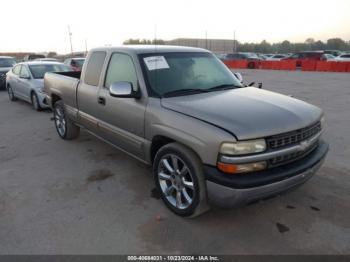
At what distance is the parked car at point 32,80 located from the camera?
9.13 metres

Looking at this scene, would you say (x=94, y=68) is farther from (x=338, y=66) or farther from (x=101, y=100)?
(x=338, y=66)

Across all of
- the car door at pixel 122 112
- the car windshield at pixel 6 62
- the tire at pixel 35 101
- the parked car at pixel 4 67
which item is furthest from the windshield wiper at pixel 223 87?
the car windshield at pixel 6 62

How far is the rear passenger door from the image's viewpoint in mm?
4523

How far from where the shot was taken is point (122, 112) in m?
3.92

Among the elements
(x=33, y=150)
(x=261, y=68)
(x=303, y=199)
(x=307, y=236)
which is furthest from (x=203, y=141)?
(x=261, y=68)

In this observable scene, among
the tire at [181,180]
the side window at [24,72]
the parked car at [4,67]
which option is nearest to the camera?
the tire at [181,180]

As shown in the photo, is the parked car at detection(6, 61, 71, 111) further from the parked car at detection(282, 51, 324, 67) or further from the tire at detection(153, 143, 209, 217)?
the parked car at detection(282, 51, 324, 67)

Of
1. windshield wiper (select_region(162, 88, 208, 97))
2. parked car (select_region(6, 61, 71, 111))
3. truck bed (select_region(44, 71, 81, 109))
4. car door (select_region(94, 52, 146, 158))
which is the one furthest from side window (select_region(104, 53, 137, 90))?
parked car (select_region(6, 61, 71, 111))

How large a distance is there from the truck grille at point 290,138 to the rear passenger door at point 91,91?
2657mm

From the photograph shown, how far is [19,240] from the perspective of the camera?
9.82 feet

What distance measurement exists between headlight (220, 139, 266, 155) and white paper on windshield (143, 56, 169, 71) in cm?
159

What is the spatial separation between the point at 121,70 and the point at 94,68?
80cm

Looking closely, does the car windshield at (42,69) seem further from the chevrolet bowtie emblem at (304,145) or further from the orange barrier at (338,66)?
the orange barrier at (338,66)

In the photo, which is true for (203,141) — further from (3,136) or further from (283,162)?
(3,136)
